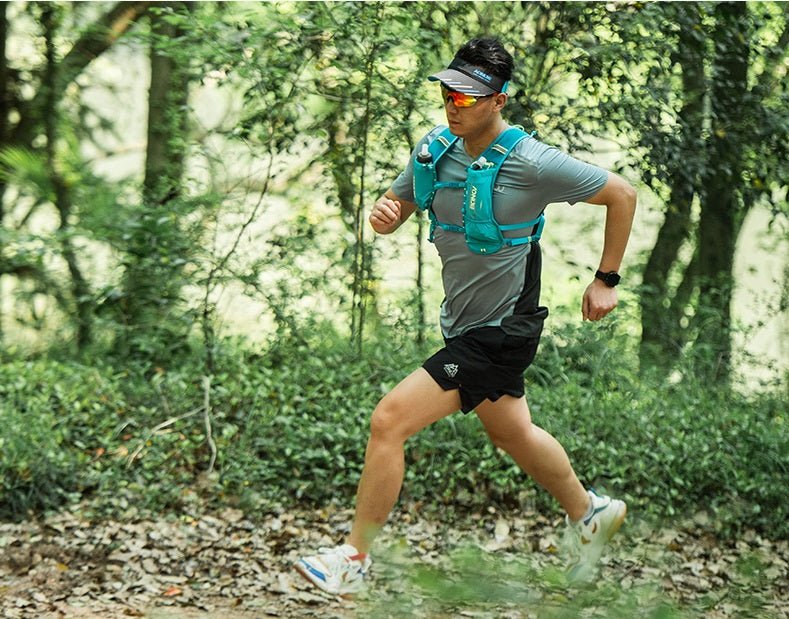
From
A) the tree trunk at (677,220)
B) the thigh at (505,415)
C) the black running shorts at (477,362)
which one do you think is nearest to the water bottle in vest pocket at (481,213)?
the black running shorts at (477,362)

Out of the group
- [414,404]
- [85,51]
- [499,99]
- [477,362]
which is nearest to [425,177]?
[499,99]

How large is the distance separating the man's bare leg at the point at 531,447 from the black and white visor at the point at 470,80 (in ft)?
3.98

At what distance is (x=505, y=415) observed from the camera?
3945mm

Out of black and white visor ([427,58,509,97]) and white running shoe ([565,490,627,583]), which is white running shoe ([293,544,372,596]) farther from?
black and white visor ([427,58,509,97])

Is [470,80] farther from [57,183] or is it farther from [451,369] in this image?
[57,183]

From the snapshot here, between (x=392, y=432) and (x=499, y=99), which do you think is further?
(x=392, y=432)

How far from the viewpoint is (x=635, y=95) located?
591 centimetres

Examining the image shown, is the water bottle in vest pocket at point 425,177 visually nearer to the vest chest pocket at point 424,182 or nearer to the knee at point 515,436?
the vest chest pocket at point 424,182

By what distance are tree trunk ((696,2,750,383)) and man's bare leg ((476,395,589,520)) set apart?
243cm

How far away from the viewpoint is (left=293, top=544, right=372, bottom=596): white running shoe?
3738mm

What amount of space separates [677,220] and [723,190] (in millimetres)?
510

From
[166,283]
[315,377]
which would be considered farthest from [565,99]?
[166,283]

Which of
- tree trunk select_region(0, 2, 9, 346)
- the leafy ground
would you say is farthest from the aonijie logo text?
tree trunk select_region(0, 2, 9, 346)

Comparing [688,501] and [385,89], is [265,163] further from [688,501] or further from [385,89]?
[688,501]
